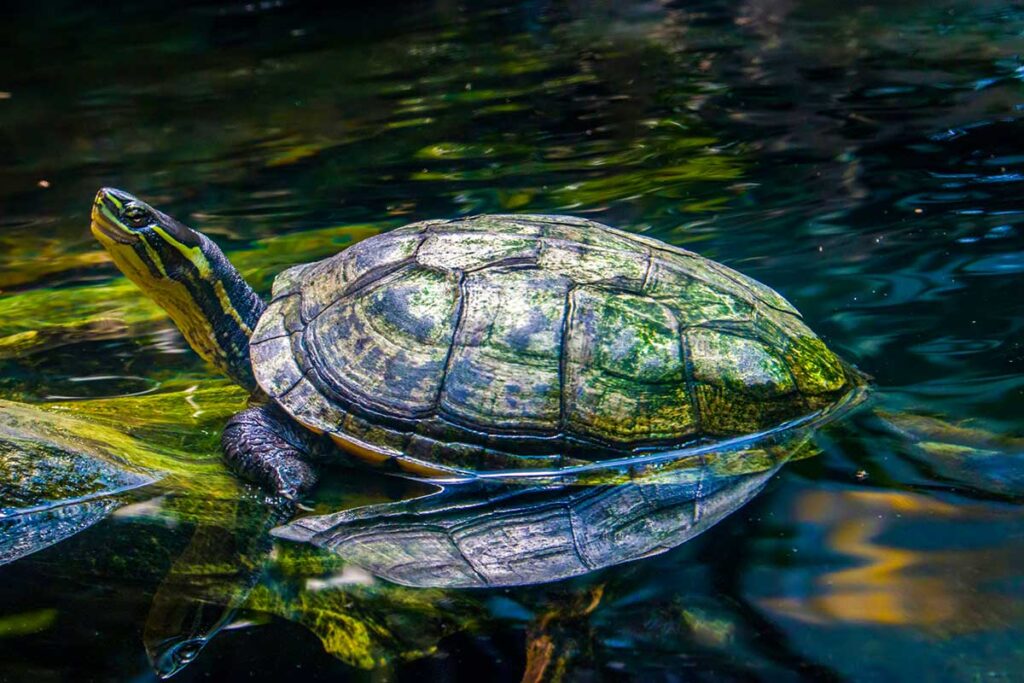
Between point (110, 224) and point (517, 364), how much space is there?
2.01 meters

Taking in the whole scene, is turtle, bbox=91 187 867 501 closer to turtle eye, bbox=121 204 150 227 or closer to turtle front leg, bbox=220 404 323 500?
turtle front leg, bbox=220 404 323 500

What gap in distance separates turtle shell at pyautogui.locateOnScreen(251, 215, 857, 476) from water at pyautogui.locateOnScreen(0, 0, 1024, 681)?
28 cm

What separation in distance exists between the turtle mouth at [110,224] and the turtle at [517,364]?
0.79 meters

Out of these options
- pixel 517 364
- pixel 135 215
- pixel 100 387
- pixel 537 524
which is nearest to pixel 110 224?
pixel 135 215

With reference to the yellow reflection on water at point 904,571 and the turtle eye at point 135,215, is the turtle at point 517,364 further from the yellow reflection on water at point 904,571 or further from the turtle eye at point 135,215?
the turtle eye at point 135,215

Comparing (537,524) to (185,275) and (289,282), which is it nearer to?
(289,282)

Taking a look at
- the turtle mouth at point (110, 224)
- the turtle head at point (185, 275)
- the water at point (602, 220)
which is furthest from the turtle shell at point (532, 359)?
the turtle mouth at point (110, 224)

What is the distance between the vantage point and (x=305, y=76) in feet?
36.0

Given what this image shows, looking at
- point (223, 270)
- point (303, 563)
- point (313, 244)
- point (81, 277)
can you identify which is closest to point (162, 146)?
point (81, 277)

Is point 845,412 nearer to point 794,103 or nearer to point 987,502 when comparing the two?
point 987,502

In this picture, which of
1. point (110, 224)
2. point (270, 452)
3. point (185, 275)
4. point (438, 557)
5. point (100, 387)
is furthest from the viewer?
point (100, 387)

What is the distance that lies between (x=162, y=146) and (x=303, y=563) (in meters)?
6.90

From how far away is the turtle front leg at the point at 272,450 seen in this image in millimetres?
3322

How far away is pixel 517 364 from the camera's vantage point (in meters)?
3.43
